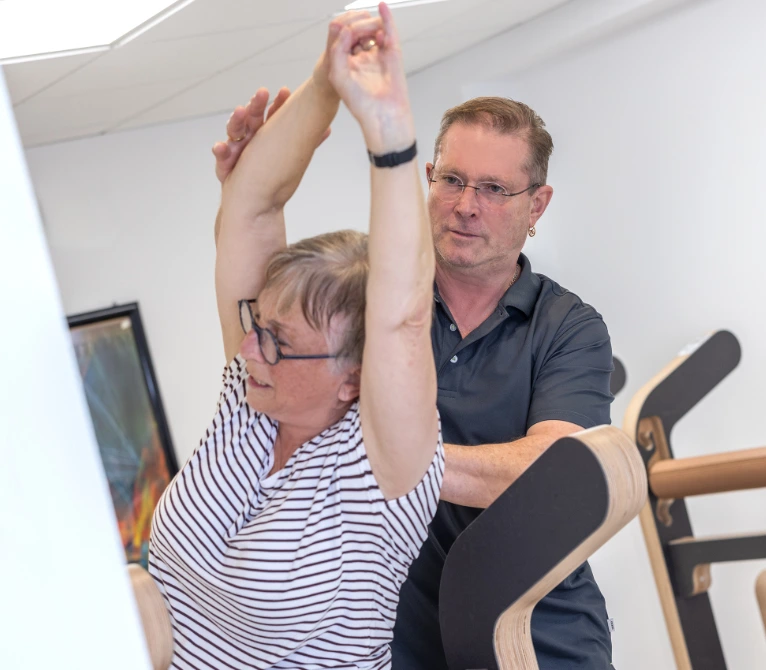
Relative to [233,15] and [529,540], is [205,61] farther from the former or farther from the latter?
[529,540]

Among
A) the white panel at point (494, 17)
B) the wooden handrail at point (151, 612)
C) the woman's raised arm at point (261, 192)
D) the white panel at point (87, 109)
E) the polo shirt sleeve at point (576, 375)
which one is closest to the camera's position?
the wooden handrail at point (151, 612)

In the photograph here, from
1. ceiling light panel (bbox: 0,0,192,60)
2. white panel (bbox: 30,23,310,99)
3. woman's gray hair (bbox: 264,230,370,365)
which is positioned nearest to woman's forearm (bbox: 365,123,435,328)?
woman's gray hair (bbox: 264,230,370,365)

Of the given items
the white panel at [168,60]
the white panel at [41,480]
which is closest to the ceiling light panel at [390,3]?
Result: the white panel at [168,60]

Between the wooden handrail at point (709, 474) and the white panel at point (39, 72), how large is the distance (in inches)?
77.1

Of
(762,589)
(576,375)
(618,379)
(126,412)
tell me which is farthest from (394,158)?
(126,412)

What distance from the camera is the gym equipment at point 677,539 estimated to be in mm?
2188

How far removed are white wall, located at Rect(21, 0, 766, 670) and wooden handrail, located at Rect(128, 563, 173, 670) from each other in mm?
2525

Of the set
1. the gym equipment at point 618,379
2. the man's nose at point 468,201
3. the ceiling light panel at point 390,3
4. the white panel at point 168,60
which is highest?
the white panel at point 168,60

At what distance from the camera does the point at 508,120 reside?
1542mm

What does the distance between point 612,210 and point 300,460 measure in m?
2.57

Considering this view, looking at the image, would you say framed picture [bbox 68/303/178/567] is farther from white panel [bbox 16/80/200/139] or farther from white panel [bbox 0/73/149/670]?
white panel [bbox 0/73/149/670]

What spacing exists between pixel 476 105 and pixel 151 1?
1220mm

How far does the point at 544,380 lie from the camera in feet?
4.50

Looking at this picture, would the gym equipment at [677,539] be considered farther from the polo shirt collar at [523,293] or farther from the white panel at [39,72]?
the white panel at [39,72]
